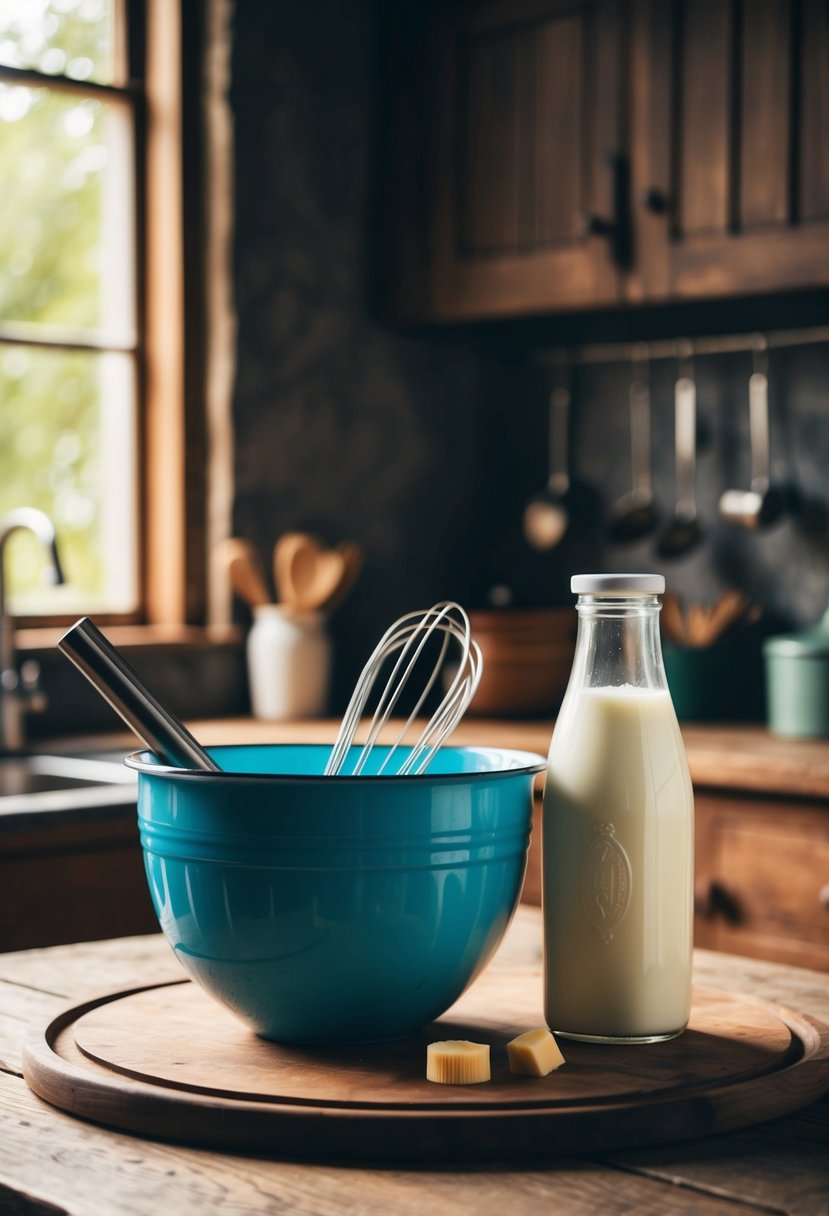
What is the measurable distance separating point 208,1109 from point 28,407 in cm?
231

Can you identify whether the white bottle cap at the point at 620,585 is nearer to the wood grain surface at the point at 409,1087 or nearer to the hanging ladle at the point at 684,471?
the wood grain surface at the point at 409,1087

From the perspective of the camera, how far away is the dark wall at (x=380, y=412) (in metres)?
3.11

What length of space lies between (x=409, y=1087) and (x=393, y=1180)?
0.10m

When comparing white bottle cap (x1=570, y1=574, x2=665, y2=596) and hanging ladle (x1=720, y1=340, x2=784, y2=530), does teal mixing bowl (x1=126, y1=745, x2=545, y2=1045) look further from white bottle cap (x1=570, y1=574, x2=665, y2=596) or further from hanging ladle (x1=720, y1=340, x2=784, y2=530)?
hanging ladle (x1=720, y1=340, x2=784, y2=530)

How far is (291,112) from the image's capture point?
3.19 metres

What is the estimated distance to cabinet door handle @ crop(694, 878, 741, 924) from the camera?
2.44 metres

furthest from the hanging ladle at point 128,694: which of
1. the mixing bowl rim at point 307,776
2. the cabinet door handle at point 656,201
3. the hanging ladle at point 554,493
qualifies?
the hanging ladle at point 554,493

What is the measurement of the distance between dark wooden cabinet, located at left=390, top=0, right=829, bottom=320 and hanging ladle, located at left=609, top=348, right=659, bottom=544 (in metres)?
0.33

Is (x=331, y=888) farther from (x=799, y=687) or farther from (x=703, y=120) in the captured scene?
(x=703, y=120)

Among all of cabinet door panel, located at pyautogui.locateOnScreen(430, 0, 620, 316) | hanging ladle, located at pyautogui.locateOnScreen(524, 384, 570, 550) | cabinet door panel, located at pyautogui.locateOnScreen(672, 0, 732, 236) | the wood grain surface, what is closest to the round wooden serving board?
the wood grain surface

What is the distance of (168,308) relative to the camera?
3.12 metres

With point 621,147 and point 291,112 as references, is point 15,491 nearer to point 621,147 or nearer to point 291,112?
point 291,112

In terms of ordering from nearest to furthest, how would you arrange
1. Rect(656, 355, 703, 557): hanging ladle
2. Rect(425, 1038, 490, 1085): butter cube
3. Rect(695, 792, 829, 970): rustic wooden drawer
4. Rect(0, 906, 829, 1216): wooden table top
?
Rect(0, 906, 829, 1216): wooden table top, Rect(425, 1038, 490, 1085): butter cube, Rect(695, 792, 829, 970): rustic wooden drawer, Rect(656, 355, 703, 557): hanging ladle

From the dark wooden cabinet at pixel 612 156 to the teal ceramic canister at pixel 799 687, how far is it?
1.92ft
